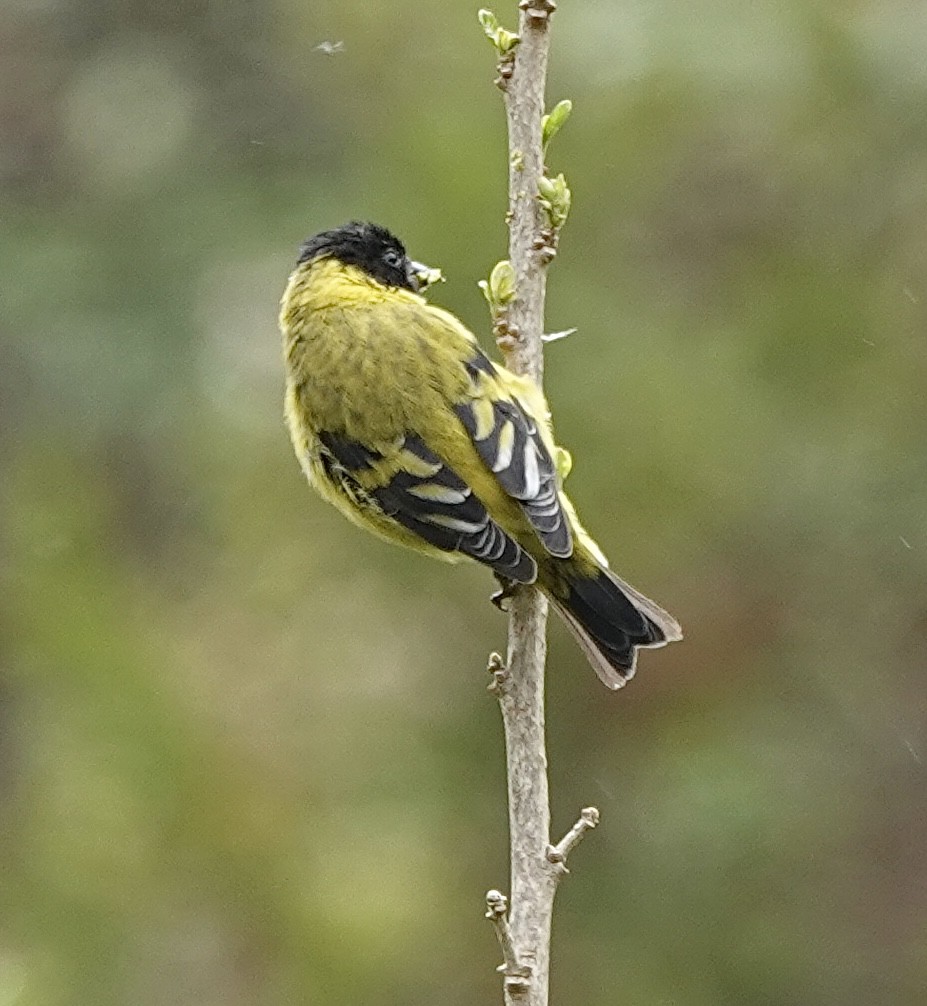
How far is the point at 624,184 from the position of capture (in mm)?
7289

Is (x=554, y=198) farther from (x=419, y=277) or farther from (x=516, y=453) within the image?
(x=419, y=277)

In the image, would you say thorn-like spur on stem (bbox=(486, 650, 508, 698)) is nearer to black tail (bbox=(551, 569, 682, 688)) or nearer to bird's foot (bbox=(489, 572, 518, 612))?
bird's foot (bbox=(489, 572, 518, 612))

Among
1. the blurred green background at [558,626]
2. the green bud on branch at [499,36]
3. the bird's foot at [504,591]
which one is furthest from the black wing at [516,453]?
the blurred green background at [558,626]

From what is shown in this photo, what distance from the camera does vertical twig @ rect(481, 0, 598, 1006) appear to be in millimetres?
2990

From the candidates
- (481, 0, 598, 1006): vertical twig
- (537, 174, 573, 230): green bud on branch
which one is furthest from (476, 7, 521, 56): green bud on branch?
(537, 174, 573, 230): green bud on branch

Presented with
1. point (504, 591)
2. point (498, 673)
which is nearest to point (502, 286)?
point (504, 591)

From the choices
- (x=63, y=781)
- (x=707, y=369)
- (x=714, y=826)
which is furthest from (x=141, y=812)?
(x=707, y=369)

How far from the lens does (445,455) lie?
4258 millimetres

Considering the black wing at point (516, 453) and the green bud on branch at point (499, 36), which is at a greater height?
the green bud on branch at point (499, 36)

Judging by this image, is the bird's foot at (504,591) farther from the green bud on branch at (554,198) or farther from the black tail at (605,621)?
the green bud on branch at (554,198)

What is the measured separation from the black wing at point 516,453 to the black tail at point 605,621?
0.14 meters

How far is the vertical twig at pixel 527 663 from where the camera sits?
2.99 m

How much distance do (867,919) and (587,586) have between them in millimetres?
3861

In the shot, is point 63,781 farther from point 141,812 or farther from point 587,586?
point 587,586
